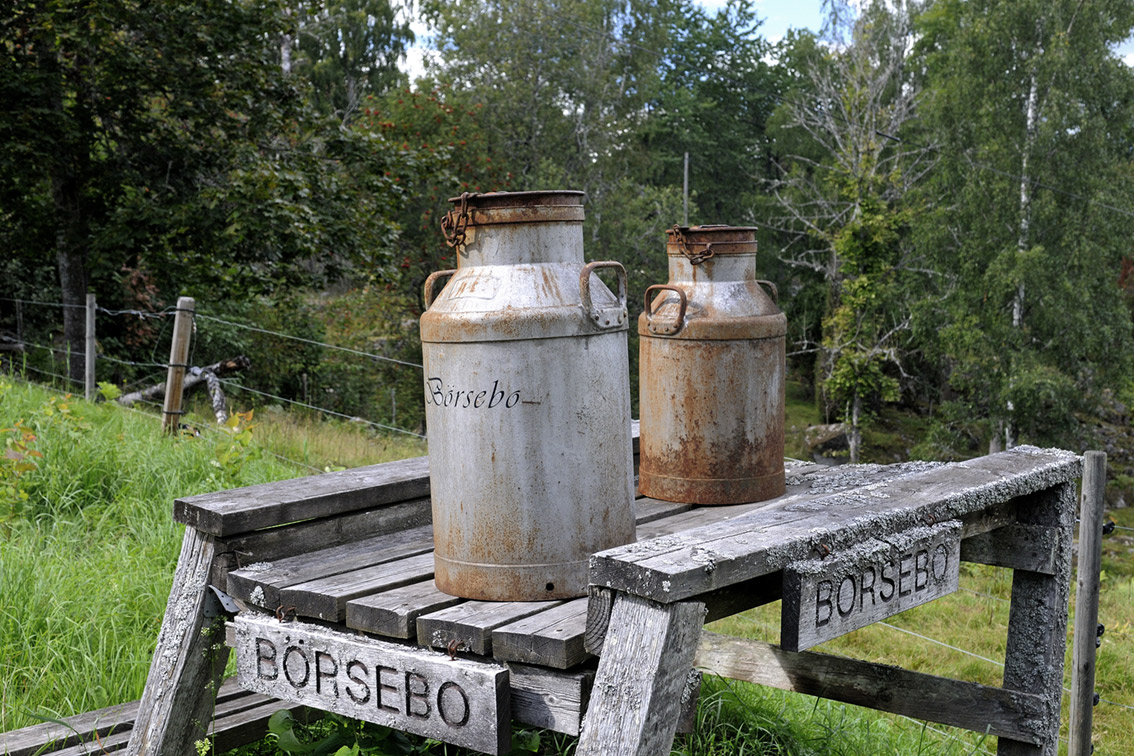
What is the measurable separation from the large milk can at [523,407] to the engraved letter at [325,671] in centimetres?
28

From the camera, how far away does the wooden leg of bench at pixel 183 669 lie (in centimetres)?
241

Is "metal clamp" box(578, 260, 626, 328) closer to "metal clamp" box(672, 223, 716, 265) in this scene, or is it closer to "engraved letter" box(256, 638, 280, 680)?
"metal clamp" box(672, 223, 716, 265)

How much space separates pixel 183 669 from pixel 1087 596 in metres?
3.12

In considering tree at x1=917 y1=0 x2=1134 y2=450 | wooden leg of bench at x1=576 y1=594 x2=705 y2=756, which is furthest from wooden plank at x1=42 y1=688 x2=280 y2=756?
tree at x1=917 y1=0 x2=1134 y2=450

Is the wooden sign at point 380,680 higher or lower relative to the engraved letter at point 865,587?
lower

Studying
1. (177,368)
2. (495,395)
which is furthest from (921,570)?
(177,368)

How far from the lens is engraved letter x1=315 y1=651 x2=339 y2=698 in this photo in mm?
2070

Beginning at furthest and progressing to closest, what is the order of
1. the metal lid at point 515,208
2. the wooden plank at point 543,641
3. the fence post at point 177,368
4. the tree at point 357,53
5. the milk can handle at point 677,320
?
the tree at point 357,53 → the fence post at point 177,368 → the milk can handle at point 677,320 → the metal lid at point 515,208 → the wooden plank at point 543,641

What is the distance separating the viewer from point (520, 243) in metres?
2.13

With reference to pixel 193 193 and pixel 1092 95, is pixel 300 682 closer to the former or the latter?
pixel 193 193

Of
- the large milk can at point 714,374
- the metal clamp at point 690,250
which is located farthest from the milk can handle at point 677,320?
the metal clamp at point 690,250

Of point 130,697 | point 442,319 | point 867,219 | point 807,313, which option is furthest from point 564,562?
point 807,313

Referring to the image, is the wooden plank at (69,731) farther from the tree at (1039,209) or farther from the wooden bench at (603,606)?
the tree at (1039,209)

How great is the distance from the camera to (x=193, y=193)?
9281mm
